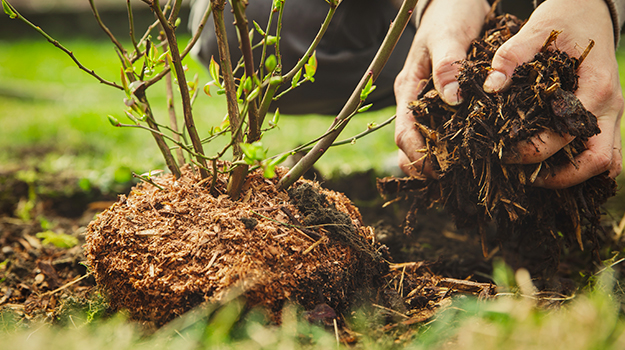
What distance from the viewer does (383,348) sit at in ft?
3.09

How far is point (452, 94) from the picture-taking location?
1.27 meters

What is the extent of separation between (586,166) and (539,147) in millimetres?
209

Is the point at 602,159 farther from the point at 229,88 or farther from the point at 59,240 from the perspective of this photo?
the point at 59,240

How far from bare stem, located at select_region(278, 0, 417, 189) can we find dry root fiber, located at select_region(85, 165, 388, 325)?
75mm

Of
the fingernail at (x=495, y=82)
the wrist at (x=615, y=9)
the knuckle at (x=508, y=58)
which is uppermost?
the wrist at (x=615, y=9)

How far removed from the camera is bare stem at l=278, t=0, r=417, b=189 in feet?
3.60

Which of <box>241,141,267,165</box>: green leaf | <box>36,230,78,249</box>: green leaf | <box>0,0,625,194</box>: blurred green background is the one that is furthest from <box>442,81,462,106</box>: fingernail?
<box>36,230,78,249</box>: green leaf

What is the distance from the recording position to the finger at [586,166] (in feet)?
4.07

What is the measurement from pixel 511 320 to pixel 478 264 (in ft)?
3.15

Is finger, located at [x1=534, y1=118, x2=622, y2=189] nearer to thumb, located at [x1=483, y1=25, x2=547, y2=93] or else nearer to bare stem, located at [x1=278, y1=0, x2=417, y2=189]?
thumb, located at [x1=483, y1=25, x2=547, y2=93]

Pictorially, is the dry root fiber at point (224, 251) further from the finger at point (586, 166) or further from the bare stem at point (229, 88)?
the finger at point (586, 166)

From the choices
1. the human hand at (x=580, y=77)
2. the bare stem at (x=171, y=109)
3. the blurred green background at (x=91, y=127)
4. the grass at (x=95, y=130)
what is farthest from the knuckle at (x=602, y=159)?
the grass at (x=95, y=130)

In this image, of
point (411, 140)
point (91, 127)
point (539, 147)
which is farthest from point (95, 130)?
point (539, 147)

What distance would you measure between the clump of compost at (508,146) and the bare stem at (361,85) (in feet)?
0.89
